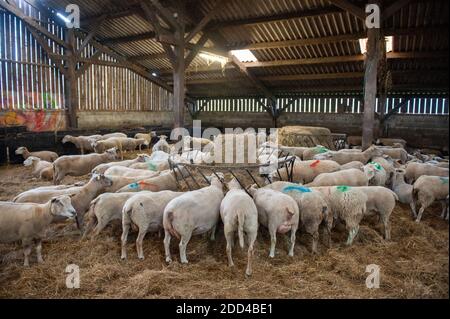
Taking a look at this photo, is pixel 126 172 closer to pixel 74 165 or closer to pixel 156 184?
pixel 156 184

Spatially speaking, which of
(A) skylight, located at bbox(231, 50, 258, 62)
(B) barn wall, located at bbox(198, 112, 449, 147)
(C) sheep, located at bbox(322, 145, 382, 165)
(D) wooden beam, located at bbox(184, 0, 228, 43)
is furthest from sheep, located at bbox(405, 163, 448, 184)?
(A) skylight, located at bbox(231, 50, 258, 62)

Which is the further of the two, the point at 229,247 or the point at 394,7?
the point at 394,7

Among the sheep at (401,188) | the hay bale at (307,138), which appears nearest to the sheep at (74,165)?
the hay bale at (307,138)

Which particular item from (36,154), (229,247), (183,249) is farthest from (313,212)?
(36,154)

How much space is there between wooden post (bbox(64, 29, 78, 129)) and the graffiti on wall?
55cm

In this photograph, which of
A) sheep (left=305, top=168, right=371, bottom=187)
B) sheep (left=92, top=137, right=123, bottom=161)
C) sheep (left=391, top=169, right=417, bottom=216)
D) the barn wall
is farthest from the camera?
the barn wall

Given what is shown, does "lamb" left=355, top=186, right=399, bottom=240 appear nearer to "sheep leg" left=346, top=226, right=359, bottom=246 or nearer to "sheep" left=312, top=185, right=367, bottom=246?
"sheep" left=312, top=185, right=367, bottom=246

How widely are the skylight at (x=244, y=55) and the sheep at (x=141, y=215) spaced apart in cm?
1229

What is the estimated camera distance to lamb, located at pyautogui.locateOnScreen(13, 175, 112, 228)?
5629mm

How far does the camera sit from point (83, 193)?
571 centimetres

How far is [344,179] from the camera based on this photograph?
20.9ft

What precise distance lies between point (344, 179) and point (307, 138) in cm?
570

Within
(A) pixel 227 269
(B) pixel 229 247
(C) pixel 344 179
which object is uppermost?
(C) pixel 344 179

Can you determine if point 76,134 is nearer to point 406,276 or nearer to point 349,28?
point 349,28
